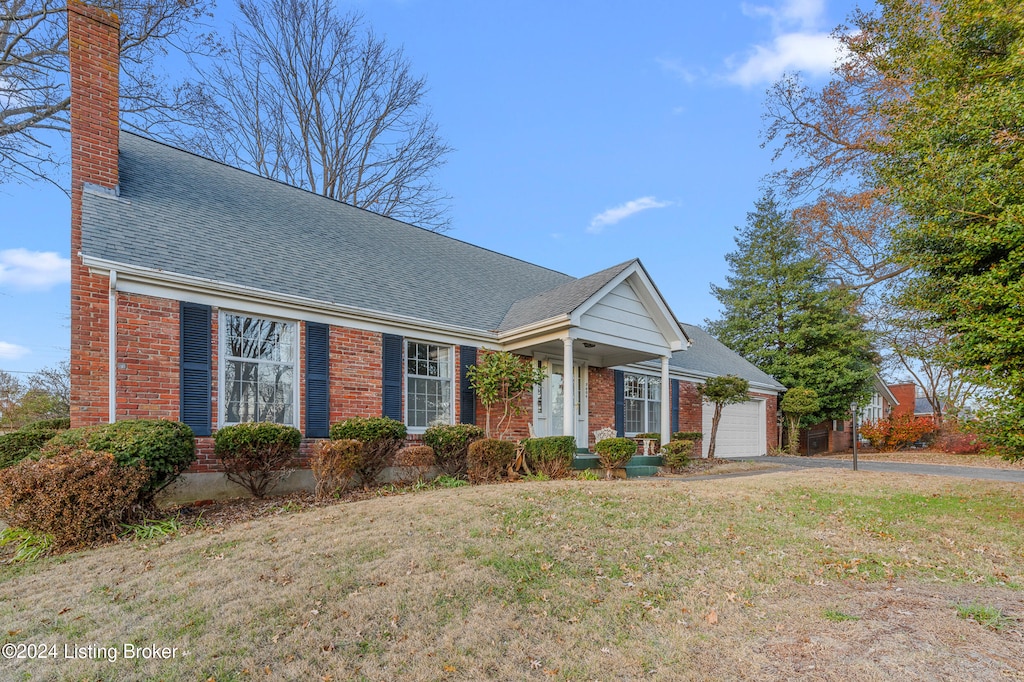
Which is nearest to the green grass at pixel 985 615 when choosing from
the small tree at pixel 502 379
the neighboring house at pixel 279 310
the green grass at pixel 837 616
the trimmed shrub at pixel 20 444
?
the green grass at pixel 837 616

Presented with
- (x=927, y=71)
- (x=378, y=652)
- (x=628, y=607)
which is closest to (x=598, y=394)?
(x=927, y=71)

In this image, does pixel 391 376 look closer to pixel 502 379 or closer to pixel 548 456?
pixel 502 379

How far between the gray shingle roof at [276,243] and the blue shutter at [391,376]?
67cm

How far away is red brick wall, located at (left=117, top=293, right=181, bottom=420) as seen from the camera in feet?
23.3

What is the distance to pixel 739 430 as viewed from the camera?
1845 centimetres

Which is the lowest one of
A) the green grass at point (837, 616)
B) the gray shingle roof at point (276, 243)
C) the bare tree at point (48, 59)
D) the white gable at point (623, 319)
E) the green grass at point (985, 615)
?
the green grass at point (837, 616)

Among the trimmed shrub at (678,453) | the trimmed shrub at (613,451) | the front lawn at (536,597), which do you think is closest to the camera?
the front lawn at (536,597)

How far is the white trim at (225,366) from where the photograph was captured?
7.90m

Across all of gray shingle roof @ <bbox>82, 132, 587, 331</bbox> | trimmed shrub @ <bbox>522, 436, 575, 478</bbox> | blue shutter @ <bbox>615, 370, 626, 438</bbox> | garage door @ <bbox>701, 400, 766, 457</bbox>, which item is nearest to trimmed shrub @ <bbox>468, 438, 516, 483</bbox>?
trimmed shrub @ <bbox>522, 436, 575, 478</bbox>

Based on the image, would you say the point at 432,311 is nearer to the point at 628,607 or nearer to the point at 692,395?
the point at 628,607

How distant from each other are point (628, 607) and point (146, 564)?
4192 mm

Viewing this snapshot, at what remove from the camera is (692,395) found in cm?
1664

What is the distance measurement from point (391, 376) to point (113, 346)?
4150mm

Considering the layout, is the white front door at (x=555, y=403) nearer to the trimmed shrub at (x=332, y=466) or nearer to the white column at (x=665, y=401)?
the white column at (x=665, y=401)
